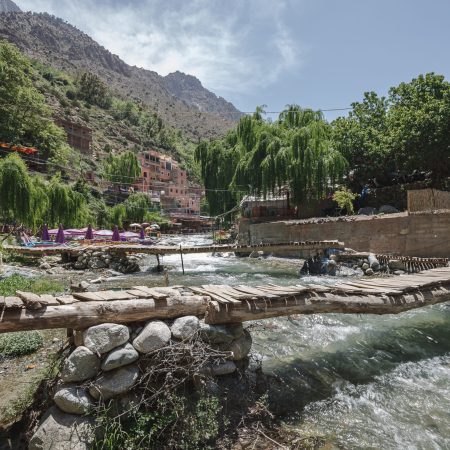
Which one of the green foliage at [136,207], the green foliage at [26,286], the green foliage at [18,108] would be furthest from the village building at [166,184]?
the green foliage at [26,286]

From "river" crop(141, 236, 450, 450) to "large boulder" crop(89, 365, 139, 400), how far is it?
180 cm

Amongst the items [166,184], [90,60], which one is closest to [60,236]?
[166,184]

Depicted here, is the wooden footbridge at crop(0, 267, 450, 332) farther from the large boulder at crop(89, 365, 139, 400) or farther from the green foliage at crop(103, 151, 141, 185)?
the green foliage at crop(103, 151, 141, 185)

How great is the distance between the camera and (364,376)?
503 centimetres

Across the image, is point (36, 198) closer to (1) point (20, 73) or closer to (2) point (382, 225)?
(2) point (382, 225)

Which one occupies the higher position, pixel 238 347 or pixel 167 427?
pixel 238 347

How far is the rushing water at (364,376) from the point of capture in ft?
12.2

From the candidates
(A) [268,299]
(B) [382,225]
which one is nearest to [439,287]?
(A) [268,299]

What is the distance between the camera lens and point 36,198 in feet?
54.3

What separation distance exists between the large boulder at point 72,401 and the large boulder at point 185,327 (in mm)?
1077

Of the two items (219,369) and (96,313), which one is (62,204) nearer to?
(96,313)

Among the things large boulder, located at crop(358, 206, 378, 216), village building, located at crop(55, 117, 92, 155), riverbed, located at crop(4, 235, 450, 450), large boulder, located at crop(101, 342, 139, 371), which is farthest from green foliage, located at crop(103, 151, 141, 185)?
large boulder, located at crop(101, 342, 139, 371)

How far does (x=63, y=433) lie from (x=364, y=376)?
417cm

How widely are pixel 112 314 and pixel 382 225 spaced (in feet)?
51.6
